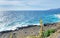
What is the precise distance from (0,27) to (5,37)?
718 centimetres

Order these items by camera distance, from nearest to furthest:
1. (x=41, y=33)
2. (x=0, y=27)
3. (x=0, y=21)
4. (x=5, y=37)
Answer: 1. (x=41, y=33)
2. (x=5, y=37)
3. (x=0, y=27)
4. (x=0, y=21)

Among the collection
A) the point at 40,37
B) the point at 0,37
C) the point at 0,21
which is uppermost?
the point at 40,37

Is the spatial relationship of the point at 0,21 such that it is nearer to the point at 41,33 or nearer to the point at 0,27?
the point at 0,27

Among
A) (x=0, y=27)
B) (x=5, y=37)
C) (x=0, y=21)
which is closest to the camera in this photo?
(x=5, y=37)

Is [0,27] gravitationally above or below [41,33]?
below

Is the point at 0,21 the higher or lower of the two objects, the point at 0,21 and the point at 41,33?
the lower

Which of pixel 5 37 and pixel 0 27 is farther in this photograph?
pixel 0 27

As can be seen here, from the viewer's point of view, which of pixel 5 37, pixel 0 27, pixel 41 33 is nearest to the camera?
pixel 41 33

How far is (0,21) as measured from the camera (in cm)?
3219

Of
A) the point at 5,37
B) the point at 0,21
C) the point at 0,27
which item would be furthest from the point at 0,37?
the point at 0,21

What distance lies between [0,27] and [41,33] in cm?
2517

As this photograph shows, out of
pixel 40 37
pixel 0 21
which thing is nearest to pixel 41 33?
pixel 40 37

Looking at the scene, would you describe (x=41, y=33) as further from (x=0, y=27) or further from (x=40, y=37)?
(x=0, y=27)

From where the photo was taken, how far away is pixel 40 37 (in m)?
4.33
